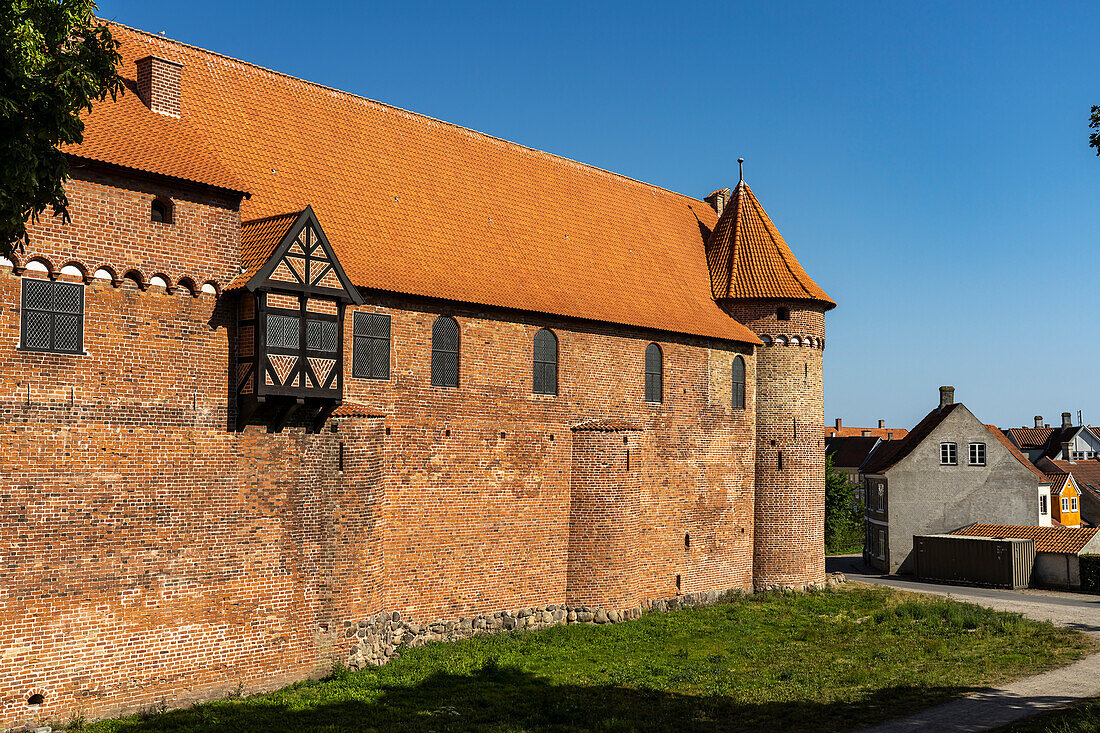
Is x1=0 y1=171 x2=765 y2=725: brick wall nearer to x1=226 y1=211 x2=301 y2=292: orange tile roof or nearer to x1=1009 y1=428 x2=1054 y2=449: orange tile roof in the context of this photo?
x1=226 y1=211 x2=301 y2=292: orange tile roof

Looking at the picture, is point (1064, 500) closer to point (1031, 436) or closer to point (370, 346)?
point (1031, 436)

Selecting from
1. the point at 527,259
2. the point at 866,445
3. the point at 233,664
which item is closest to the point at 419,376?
the point at 527,259

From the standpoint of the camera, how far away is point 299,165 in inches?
894

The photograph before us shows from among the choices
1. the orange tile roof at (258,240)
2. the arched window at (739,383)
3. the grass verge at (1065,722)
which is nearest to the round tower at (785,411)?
the arched window at (739,383)

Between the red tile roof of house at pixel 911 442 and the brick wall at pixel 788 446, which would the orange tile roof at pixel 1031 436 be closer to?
the red tile roof of house at pixel 911 442

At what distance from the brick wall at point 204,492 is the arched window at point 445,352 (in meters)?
0.28

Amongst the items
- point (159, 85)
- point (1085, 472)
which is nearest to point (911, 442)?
point (1085, 472)

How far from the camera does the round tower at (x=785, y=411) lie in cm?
3108

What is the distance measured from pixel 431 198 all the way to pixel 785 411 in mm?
14190

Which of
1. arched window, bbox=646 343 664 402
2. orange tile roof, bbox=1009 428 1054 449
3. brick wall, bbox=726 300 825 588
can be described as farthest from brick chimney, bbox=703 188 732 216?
orange tile roof, bbox=1009 428 1054 449

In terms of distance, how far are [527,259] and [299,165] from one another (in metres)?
6.80

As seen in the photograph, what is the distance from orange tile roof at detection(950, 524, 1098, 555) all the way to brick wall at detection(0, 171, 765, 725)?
22992 mm

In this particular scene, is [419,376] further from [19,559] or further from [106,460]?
[19,559]

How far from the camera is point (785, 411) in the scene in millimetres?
31469
